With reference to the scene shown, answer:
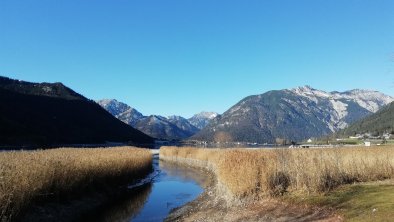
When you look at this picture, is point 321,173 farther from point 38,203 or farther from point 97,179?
point 97,179

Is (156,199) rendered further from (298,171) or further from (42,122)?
(42,122)

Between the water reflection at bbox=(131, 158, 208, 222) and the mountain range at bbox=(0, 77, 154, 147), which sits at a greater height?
the mountain range at bbox=(0, 77, 154, 147)

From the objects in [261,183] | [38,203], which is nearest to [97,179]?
[38,203]

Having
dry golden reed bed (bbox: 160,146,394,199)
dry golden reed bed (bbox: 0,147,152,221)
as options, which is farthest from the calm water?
dry golden reed bed (bbox: 160,146,394,199)

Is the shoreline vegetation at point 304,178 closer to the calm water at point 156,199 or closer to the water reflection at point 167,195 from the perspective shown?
the water reflection at point 167,195

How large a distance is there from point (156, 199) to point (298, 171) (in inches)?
532

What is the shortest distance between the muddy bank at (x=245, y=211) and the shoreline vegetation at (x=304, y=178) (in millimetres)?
118

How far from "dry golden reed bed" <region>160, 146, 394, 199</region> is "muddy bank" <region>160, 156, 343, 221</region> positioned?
0.66 meters

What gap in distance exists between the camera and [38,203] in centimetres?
1731

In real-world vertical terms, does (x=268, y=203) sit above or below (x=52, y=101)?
below

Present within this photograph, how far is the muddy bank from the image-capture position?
14350 mm

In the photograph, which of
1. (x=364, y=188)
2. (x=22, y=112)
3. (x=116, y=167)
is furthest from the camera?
(x=22, y=112)

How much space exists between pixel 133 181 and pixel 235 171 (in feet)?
57.7

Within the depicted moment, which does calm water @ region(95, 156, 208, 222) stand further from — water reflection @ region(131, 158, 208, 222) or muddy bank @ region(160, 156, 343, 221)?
muddy bank @ region(160, 156, 343, 221)
